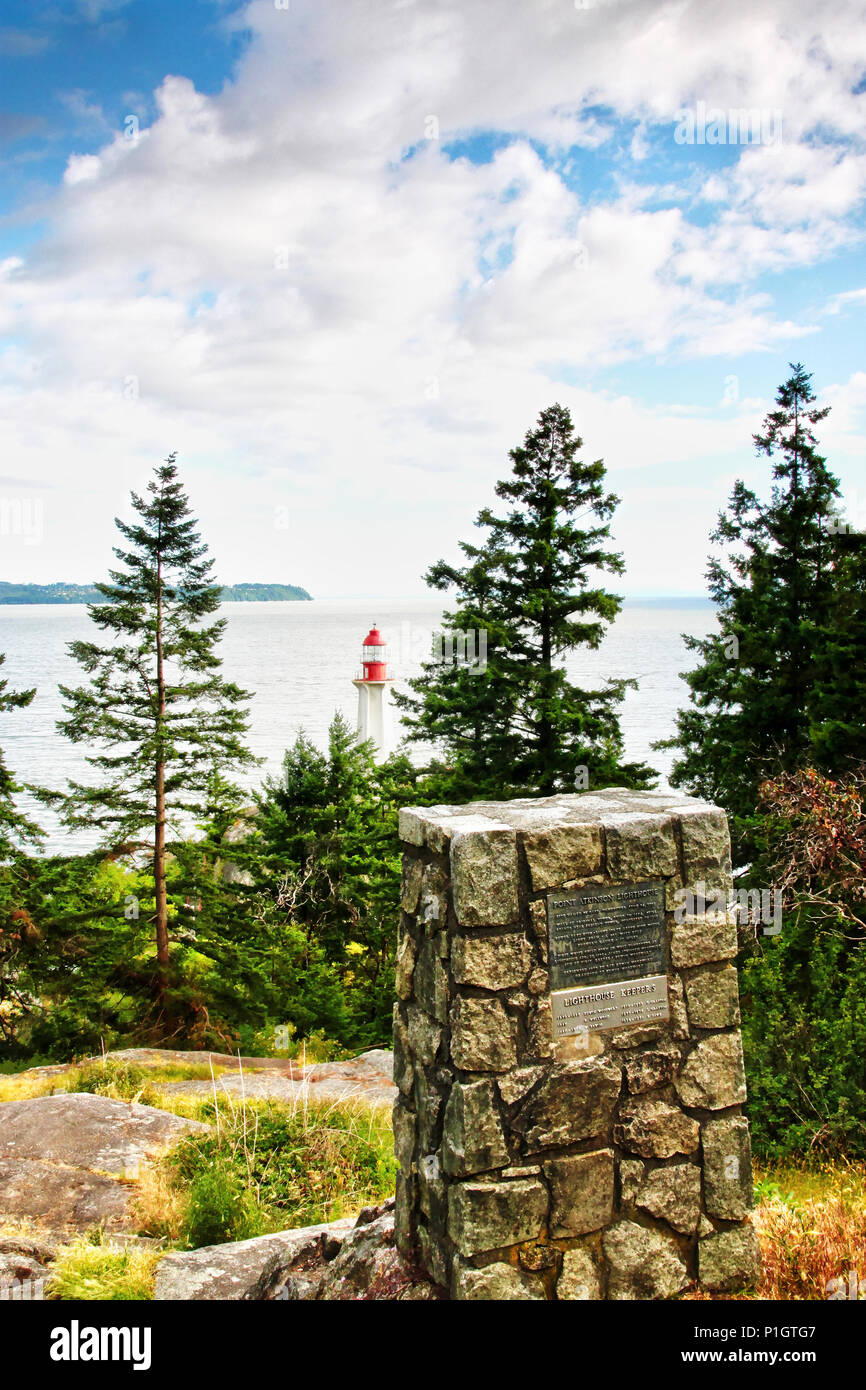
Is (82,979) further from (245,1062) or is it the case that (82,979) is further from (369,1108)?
(369,1108)

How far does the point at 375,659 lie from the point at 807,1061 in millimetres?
24069

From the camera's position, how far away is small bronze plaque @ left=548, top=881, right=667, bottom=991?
15.2ft

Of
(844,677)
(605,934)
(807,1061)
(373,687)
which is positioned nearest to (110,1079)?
(807,1061)

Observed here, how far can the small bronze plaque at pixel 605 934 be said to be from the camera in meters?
4.63

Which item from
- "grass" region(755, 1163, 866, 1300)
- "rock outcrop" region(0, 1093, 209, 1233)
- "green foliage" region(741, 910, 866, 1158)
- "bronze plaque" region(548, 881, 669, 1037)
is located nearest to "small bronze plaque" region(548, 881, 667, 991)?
"bronze plaque" region(548, 881, 669, 1037)

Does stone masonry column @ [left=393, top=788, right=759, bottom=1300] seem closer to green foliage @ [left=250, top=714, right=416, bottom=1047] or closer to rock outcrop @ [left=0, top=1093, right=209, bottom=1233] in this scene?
rock outcrop @ [left=0, top=1093, right=209, bottom=1233]

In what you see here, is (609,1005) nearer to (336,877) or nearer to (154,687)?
(154,687)

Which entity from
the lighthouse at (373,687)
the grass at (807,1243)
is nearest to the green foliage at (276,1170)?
the grass at (807,1243)

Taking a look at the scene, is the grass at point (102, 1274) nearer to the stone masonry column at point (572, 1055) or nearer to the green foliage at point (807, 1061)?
the stone masonry column at point (572, 1055)

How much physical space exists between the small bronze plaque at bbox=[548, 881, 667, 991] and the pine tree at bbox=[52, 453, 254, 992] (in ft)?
44.9

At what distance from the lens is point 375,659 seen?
32.2 metres

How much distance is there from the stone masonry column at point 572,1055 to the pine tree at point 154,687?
13.3 metres
